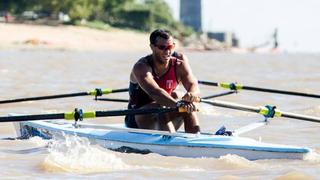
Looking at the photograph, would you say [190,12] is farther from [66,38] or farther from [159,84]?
[159,84]

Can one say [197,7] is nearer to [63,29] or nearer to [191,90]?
[63,29]

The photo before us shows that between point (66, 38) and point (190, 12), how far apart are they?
3786 inches

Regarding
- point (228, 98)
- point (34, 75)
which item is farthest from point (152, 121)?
point (34, 75)

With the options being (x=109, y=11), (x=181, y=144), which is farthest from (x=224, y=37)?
(x=181, y=144)

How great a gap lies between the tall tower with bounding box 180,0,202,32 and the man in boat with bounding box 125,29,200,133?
490 feet

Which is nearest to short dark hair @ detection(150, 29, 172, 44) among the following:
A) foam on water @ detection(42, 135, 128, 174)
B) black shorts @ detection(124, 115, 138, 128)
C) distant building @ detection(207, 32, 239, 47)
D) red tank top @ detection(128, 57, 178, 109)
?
red tank top @ detection(128, 57, 178, 109)

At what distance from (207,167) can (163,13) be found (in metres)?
110

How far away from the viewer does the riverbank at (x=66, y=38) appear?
202ft

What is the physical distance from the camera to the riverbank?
61.6 meters

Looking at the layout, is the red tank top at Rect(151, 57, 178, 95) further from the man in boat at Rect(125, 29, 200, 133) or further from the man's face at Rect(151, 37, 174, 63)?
the man's face at Rect(151, 37, 174, 63)

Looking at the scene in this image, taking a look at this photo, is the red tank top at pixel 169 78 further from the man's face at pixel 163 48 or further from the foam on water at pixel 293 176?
the foam on water at pixel 293 176

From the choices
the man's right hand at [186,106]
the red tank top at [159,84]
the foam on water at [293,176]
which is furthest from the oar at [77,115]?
the foam on water at [293,176]

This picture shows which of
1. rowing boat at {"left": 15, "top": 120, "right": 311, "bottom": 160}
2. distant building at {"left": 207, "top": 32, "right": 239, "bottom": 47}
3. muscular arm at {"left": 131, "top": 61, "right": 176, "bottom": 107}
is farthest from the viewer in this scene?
distant building at {"left": 207, "top": 32, "right": 239, "bottom": 47}

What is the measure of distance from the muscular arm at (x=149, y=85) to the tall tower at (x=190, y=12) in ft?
491
